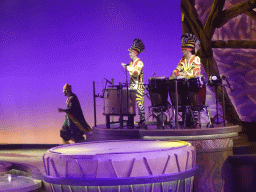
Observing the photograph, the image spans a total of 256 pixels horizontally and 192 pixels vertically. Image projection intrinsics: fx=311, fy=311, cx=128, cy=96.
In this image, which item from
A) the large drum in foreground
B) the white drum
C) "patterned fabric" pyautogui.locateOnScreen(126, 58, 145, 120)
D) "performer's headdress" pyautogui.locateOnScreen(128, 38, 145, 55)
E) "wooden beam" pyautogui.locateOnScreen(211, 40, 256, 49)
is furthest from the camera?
"wooden beam" pyautogui.locateOnScreen(211, 40, 256, 49)

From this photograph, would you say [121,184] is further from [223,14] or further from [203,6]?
[203,6]

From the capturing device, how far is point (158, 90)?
4527 millimetres

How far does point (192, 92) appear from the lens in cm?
422

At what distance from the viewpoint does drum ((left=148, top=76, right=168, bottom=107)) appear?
4.41 m

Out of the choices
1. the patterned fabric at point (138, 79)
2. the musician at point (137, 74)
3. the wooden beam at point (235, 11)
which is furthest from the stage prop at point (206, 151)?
the wooden beam at point (235, 11)

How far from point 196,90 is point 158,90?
1.94 ft

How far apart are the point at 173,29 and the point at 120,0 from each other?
1723mm

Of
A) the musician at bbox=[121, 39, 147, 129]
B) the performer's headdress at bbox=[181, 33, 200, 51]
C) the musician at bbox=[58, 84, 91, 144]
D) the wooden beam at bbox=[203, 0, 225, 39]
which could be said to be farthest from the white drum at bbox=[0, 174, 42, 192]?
the wooden beam at bbox=[203, 0, 225, 39]

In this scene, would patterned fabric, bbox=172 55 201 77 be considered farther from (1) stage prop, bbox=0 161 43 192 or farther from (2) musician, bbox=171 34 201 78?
(1) stage prop, bbox=0 161 43 192

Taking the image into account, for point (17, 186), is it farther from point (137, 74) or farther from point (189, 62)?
point (189, 62)

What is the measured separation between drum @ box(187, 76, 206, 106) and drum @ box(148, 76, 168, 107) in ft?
1.29

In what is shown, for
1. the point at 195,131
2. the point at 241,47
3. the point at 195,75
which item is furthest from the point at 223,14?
the point at 195,131

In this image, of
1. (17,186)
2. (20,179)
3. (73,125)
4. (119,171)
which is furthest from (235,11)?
(119,171)

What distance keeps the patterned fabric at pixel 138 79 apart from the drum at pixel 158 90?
207mm
